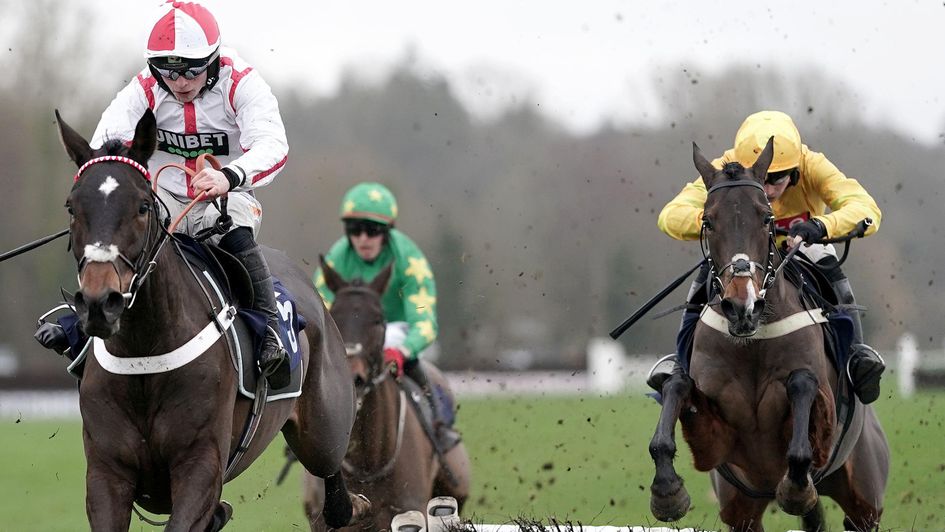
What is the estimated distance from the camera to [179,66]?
5.64 m

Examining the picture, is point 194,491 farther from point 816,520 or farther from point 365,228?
point 365,228

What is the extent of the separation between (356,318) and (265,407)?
261cm

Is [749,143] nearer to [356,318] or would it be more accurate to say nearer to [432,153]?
[356,318]

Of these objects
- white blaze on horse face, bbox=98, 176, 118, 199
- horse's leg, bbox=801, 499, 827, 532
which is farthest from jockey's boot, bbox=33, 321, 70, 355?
horse's leg, bbox=801, 499, 827, 532

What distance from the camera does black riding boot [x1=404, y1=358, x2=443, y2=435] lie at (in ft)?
30.7

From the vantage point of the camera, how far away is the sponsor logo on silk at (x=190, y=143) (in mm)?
5934

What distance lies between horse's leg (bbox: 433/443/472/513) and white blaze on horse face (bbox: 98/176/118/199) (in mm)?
4890

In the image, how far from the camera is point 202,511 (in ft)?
17.1

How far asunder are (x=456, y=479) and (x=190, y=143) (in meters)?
4.05

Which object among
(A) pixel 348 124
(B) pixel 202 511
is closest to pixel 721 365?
(B) pixel 202 511

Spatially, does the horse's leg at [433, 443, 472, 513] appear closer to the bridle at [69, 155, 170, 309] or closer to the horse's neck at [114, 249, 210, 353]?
the horse's neck at [114, 249, 210, 353]

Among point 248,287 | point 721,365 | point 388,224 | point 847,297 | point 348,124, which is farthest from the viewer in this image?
point 348,124

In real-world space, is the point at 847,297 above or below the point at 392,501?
above

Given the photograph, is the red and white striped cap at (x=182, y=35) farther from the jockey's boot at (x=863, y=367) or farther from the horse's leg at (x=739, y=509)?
the horse's leg at (x=739, y=509)
